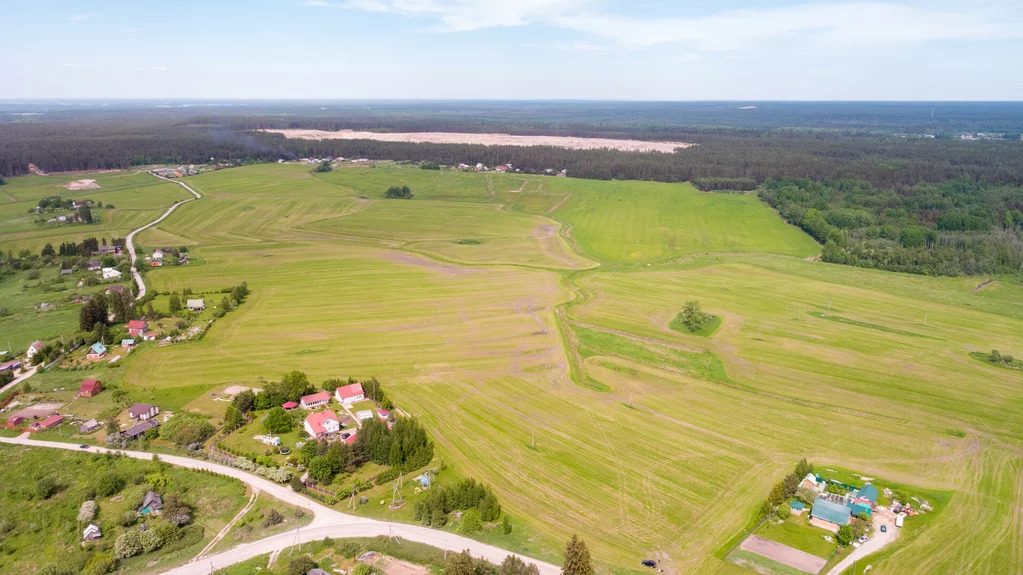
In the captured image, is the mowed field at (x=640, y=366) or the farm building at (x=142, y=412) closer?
the mowed field at (x=640, y=366)

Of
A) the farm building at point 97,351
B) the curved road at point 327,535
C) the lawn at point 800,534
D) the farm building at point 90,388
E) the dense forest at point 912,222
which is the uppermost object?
the dense forest at point 912,222

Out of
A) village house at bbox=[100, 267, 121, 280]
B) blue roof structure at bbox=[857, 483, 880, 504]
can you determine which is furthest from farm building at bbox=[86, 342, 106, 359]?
blue roof structure at bbox=[857, 483, 880, 504]

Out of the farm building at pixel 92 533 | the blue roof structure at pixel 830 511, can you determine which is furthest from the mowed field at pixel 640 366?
the farm building at pixel 92 533

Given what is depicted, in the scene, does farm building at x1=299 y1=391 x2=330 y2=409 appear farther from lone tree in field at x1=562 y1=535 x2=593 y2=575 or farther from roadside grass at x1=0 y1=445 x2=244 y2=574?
lone tree in field at x1=562 y1=535 x2=593 y2=575

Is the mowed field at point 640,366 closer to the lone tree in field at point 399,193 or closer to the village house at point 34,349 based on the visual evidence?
the village house at point 34,349

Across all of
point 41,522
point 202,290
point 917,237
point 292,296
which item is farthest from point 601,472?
point 917,237

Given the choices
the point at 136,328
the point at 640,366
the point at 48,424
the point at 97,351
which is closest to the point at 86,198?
the point at 136,328

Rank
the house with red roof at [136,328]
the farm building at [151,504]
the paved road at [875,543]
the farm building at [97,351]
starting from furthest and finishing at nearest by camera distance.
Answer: the house with red roof at [136,328]
the farm building at [97,351]
the farm building at [151,504]
the paved road at [875,543]

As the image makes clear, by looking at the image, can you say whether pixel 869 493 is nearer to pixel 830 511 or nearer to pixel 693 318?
pixel 830 511
